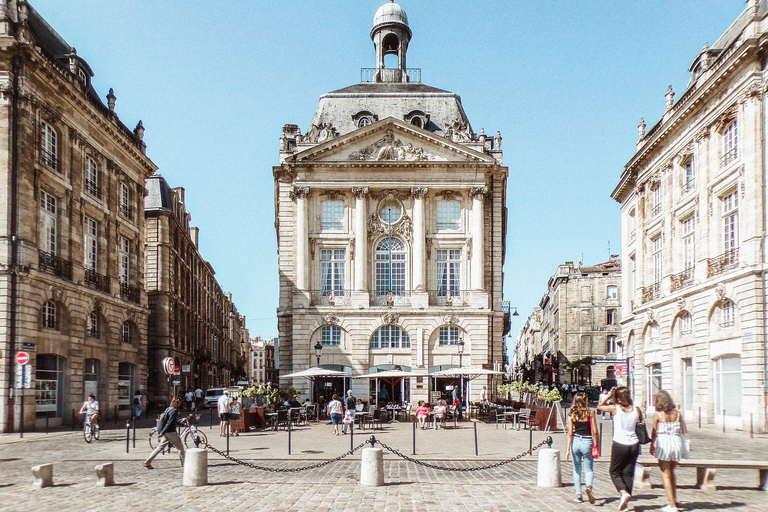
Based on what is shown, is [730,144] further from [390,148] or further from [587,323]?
[587,323]

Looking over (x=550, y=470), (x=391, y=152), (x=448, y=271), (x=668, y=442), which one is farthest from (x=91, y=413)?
(x=391, y=152)

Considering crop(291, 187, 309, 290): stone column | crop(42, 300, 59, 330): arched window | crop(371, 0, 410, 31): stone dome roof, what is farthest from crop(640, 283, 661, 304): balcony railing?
crop(42, 300, 59, 330): arched window

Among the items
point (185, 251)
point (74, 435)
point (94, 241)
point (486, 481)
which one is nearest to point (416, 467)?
point (486, 481)

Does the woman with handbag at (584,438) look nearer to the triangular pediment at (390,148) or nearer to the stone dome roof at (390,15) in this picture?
the triangular pediment at (390,148)

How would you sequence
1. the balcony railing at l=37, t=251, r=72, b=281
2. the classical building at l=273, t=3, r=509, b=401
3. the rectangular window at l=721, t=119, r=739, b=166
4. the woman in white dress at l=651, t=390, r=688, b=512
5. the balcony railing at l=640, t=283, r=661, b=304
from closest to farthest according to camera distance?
the woman in white dress at l=651, t=390, r=688, b=512
the rectangular window at l=721, t=119, r=739, b=166
the balcony railing at l=37, t=251, r=72, b=281
the balcony railing at l=640, t=283, r=661, b=304
the classical building at l=273, t=3, r=509, b=401

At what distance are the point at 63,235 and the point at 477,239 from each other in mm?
21542

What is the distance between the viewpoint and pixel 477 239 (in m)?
43.7

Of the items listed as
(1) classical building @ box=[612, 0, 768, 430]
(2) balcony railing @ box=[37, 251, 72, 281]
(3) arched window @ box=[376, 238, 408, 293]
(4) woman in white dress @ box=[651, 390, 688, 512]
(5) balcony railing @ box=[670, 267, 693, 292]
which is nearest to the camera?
(4) woman in white dress @ box=[651, 390, 688, 512]

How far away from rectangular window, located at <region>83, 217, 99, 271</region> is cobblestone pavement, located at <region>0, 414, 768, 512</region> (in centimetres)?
1250

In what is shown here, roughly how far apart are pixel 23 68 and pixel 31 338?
9.51m

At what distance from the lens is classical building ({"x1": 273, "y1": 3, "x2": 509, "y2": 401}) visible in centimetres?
4306

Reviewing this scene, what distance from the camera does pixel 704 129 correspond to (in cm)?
3153

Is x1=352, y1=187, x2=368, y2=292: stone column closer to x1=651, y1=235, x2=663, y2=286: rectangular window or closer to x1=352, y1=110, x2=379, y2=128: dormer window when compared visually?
x1=352, y1=110, x2=379, y2=128: dormer window

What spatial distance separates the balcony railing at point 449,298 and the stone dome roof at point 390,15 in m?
18.2
